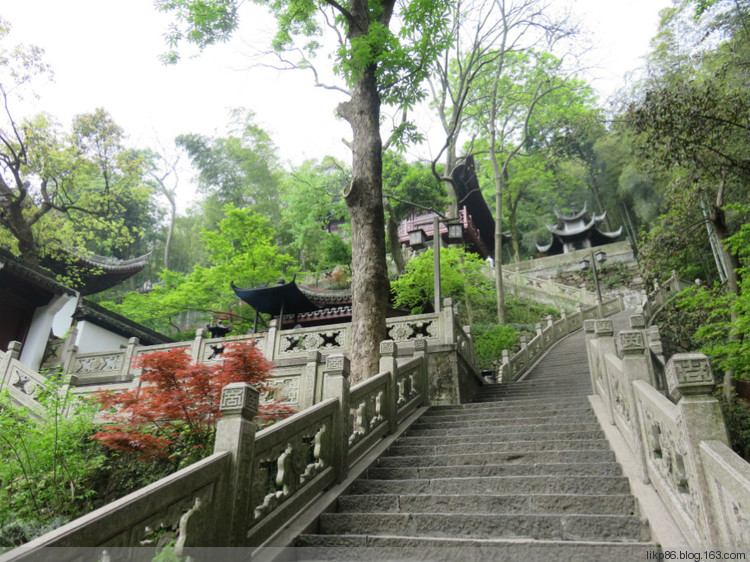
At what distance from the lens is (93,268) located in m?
18.3

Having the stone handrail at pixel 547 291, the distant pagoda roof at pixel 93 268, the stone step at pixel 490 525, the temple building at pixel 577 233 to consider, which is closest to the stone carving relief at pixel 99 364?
the distant pagoda roof at pixel 93 268

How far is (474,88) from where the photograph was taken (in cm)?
2397

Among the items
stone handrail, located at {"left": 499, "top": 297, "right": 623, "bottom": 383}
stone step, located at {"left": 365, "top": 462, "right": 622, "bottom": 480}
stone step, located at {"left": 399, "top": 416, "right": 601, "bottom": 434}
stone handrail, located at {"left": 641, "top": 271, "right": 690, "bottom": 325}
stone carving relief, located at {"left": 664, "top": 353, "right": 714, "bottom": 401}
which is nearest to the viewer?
stone carving relief, located at {"left": 664, "top": 353, "right": 714, "bottom": 401}

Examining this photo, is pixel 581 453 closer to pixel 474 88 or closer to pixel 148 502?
pixel 148 502

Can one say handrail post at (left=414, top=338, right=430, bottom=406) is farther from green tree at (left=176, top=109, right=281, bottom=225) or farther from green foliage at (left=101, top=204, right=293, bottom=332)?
green tree at (left=176, top=109, right=281, bottom=225)

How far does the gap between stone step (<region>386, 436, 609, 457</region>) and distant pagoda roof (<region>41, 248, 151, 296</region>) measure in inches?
618

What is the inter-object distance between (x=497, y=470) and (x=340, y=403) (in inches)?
68.4

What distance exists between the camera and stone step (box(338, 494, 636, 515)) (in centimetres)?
385

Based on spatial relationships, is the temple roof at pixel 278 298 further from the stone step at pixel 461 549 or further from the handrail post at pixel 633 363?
the handrail post at pixel 633 363

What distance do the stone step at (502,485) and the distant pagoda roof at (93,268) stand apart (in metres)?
15.9

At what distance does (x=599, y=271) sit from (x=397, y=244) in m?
15.0

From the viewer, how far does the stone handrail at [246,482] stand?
95.5 inches

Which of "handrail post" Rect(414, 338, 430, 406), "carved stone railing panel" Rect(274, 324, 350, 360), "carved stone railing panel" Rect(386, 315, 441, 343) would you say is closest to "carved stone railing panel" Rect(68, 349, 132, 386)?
"carved stone railing panel" Rect(274, 324, 350, 360)

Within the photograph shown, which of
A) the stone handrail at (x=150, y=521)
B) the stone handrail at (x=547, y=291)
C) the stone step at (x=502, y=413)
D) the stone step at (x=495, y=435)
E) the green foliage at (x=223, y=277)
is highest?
the stone handrail at (x=547, y=291)
